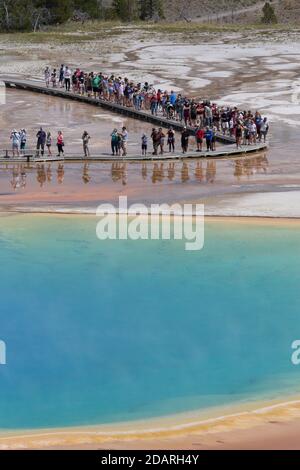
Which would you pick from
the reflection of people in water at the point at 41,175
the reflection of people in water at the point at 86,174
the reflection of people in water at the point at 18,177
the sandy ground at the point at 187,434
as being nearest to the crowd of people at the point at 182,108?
the reflection of people in water at the point at 86,174

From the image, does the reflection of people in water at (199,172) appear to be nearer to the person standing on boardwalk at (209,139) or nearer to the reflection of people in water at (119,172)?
the person standing on boardwalk at (209,139)

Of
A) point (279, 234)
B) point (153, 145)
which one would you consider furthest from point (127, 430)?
point (153, 145)

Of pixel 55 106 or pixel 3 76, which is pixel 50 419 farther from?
pixel 3 76

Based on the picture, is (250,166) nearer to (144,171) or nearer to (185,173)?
(185,173)

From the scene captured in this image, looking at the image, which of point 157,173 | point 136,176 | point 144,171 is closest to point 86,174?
point 136,176

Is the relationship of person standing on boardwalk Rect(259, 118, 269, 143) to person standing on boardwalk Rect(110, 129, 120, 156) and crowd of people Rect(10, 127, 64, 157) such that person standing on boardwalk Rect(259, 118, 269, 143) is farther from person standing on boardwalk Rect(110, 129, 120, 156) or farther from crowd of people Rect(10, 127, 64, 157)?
crowd of people Rect(10, 127, 64, 157)
